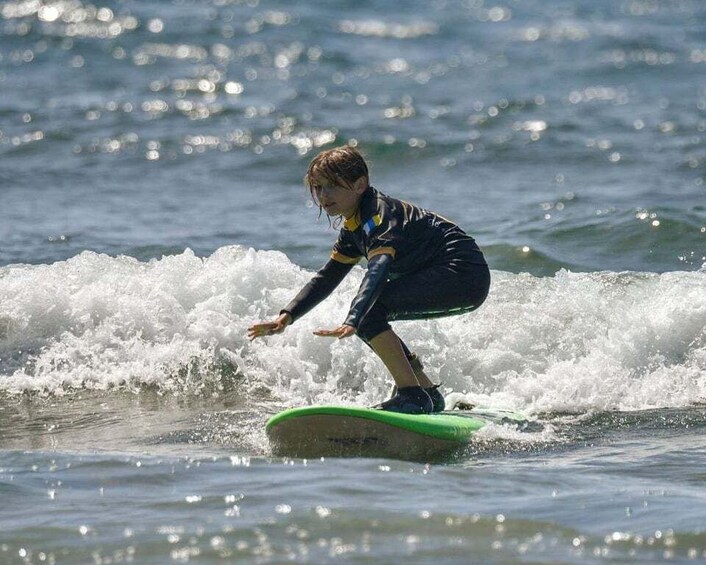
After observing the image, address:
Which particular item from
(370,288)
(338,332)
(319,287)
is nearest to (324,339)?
(319,287)

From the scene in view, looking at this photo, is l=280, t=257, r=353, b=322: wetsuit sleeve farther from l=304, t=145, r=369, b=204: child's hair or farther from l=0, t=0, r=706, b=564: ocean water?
l=0, t=0, r=706, b=564: ocean water

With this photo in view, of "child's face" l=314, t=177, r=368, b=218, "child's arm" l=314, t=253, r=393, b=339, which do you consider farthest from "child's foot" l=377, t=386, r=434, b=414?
"child's face" l=314, t=177, r=368, b=218

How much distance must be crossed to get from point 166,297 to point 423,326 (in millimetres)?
1923

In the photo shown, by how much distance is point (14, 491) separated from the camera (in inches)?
212

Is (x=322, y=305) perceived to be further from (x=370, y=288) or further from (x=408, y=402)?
(x=370, y=288)

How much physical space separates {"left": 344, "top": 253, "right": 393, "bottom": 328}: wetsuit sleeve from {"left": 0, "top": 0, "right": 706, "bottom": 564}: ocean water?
2.29 ft

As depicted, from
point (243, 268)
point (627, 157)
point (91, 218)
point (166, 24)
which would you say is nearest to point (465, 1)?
point (166, 24)

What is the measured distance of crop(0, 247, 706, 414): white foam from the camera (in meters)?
8.20

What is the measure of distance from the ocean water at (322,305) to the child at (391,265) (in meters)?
0.63

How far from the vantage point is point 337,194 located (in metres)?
6.31

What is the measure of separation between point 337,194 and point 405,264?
1.82 ft

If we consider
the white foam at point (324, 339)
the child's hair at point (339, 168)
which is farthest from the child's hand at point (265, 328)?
the white foam at point (324, 339)

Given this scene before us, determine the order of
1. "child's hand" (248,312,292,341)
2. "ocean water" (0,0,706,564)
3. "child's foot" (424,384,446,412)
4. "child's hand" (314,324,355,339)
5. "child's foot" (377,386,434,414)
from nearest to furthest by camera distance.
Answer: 1. "ocean water" (0,0,706,564)
2. "child's hand" (314,324,355,339)
3. "child's hand" (248,312,292,341)
4. "child's foot" (377,386,434,414)
5. "child's foot" (424,384,446,412)

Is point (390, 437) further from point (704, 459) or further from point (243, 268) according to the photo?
point (243, 268)
